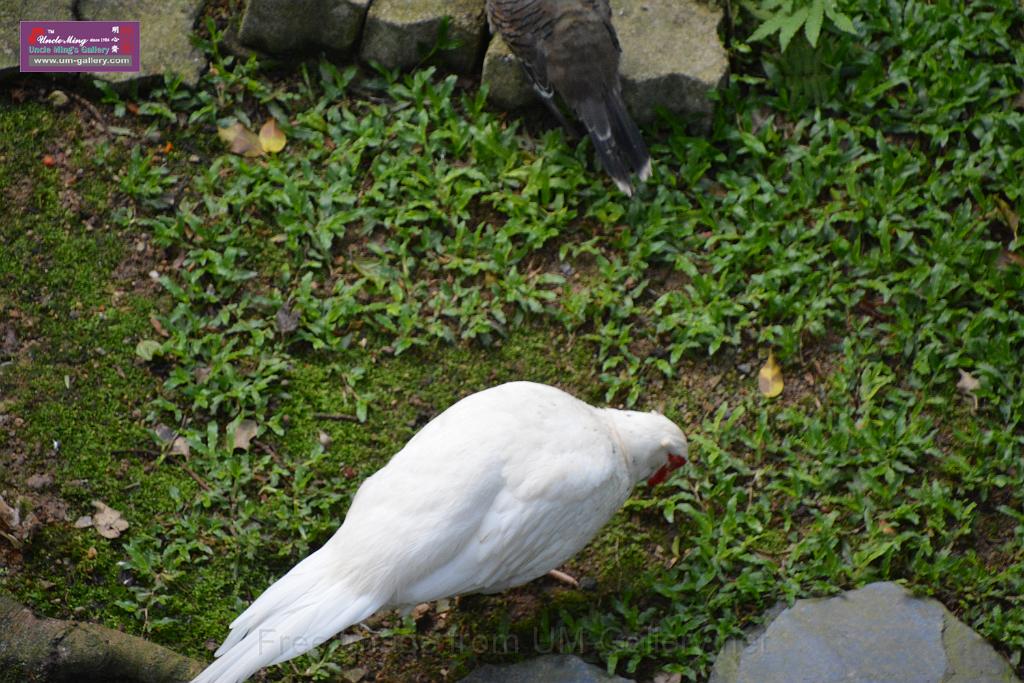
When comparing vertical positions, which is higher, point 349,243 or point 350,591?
point 349,243

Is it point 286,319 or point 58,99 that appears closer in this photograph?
point 286,319

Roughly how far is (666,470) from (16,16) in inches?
180

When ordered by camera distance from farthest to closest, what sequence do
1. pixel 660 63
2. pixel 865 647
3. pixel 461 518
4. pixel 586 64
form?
pixel 660 63 < pixel 586 64 < pixel 865 647 < pixel 461 518

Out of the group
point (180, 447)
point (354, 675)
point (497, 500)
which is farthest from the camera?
point (180, 447)

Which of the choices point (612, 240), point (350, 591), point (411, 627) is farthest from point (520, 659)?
point (612, 240)

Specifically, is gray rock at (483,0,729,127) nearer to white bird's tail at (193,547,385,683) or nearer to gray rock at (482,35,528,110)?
gray rock at (482,35,528,110)

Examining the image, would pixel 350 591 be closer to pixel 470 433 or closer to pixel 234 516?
pixel 470 433

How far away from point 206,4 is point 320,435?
2952 millimetres

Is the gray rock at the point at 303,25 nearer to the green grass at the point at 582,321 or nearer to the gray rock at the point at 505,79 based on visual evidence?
the green grass at the point at 582,321

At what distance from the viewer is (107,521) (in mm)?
5055

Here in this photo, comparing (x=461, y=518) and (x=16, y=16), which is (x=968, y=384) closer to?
(x=461, y=518)

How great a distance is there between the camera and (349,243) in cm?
596

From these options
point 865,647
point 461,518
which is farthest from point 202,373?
point 865,647

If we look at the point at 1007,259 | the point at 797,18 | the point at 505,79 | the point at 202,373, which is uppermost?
the point at 797,18
